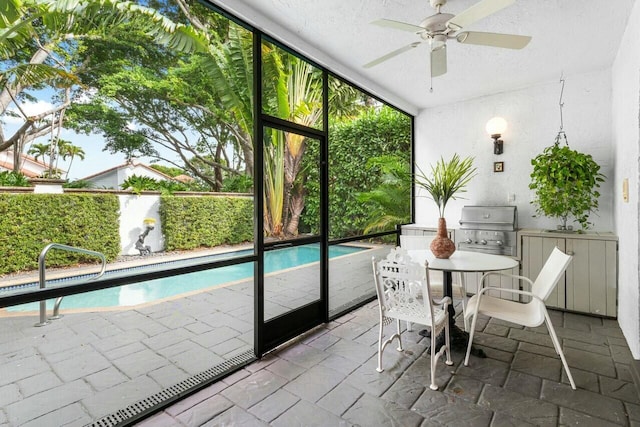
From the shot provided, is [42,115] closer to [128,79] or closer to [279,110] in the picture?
[128,79]

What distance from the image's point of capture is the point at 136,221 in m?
5.72

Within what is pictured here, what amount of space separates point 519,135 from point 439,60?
2.53 m

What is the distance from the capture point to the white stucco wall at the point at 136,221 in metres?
5.45

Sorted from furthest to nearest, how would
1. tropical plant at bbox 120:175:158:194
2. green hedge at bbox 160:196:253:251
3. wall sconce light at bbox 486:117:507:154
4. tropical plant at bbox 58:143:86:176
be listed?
green hedge at bbox 160:196:253:251 < tropical plant at bbox 120:175:158:194 < tropical plant at bbox 58:143:86:176 < wall sconce light at bbox 486:117:507:154

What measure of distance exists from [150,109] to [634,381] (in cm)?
836

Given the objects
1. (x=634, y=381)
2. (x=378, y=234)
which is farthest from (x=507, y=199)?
(x=634, y=381)

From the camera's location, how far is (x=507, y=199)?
4152 millimetres

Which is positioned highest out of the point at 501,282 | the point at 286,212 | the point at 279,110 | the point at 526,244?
the point at 279,110

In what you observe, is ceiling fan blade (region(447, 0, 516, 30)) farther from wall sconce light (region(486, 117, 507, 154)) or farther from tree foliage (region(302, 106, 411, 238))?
tree foliage (region(302, 106, 411, 238))

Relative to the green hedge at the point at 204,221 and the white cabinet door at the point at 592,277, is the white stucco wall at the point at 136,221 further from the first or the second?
the white cabinet door at the point at 592,277

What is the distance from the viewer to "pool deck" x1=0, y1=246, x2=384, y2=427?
194 cm

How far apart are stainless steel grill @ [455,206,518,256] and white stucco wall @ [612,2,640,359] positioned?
95 centimetres

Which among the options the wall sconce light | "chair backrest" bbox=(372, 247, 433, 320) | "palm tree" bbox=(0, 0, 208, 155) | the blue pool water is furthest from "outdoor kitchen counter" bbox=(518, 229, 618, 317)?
"palm tree" bbox=(0, 0, 208, 155)

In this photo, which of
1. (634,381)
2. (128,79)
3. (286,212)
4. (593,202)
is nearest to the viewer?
A: (634,381)
